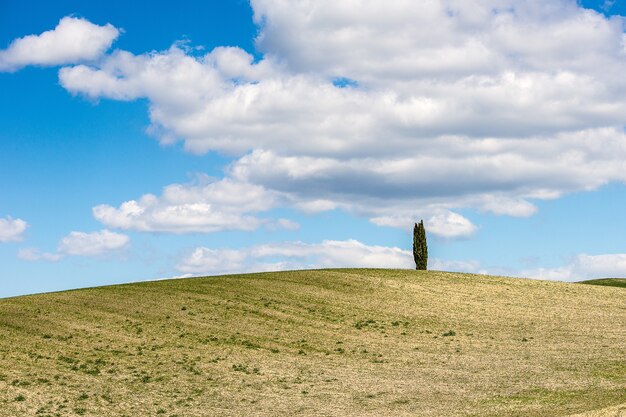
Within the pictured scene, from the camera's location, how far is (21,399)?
3164cm

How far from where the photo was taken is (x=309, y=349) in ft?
147

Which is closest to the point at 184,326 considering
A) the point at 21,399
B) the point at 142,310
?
the point at 142,310

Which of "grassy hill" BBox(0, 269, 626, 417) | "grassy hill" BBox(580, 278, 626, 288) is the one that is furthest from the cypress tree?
"grassy hill" BBox(580, 278, 626, 288)

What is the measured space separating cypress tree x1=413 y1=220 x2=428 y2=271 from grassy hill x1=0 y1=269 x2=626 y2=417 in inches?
473

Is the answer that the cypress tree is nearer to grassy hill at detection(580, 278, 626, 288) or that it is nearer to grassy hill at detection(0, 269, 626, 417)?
grassy hill at detection(0, 269, 626, 417)

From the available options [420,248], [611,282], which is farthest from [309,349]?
[611,282]

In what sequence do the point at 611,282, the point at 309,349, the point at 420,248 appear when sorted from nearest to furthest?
the point at 309,349
the point at 420,248
the point at 611,282

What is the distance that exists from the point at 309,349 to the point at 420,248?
40320 mm

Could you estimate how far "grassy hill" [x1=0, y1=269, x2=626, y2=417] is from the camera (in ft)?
107

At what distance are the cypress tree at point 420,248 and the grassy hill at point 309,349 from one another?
1201cm

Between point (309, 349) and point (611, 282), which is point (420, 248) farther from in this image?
point (309, 349)

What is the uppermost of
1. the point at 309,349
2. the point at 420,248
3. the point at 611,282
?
the point at 420,248

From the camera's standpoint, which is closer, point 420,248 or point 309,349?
point 309,349

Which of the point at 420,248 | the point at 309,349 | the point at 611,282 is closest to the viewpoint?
the point at 309,349
